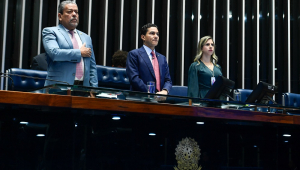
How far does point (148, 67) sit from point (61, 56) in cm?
77

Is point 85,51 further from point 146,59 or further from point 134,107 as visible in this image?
point 134,107

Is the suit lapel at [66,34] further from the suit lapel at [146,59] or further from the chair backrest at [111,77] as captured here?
the chair backrest at [111,77]

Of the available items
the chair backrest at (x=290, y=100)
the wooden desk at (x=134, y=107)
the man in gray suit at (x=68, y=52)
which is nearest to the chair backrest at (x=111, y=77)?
the man in gray suit at (x=68, y=52)

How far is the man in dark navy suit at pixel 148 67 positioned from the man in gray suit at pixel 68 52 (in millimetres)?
319

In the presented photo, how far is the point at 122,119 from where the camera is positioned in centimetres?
190

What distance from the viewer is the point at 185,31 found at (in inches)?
218

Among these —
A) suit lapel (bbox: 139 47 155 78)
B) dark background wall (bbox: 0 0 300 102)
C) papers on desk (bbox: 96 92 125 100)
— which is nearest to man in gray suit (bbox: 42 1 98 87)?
suit lapel (bbox: 139 47 155 78)

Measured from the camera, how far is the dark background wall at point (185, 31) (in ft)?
15.6

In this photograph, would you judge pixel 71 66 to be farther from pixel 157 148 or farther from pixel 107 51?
pixel 107 51

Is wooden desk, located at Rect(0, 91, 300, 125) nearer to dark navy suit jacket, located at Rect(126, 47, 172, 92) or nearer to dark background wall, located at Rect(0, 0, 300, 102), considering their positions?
dark navy suit jacket, located at Rect(126, 47, 172, 92)

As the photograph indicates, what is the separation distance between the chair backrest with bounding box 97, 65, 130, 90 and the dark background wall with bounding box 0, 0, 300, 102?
141cm

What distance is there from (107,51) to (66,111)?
11.1ft

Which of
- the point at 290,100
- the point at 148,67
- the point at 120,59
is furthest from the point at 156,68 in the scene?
the point at 290,100

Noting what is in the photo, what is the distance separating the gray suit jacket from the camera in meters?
2.48
